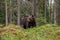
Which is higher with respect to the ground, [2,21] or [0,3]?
[0,3]

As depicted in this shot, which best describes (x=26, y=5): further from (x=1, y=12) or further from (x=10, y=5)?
(x=1, y=12)

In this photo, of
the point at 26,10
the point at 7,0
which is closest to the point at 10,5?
the point at 7,0

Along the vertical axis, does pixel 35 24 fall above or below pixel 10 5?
below

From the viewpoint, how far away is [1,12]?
33125mm

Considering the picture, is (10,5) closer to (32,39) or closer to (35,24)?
(35,24)

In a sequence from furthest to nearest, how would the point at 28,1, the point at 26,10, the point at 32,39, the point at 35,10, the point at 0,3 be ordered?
the point at 0,3 < the point at 26,10 < the point at 28,1 < the point at 35,10 < the point at 32,39

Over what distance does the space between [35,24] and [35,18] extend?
54 centimetres

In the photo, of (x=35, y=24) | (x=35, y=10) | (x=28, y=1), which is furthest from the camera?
(x=28, y=1)

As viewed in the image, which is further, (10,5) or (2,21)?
(2,21)

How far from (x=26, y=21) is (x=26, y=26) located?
0.56 metres

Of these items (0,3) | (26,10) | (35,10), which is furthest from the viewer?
(0,3)

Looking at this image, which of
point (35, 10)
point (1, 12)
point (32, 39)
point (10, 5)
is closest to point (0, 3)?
point (1, 12)

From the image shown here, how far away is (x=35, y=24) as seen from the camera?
16469 mm

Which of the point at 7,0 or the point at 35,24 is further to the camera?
the point at 7,0
